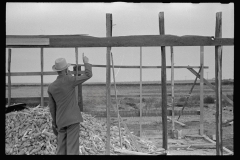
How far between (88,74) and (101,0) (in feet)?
4.38

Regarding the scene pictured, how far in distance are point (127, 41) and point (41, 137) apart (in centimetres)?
303

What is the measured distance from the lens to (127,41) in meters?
5.11

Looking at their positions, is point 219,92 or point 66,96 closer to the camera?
point 66,96

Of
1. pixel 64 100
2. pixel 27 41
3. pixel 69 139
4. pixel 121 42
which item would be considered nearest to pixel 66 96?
pixel 64 100

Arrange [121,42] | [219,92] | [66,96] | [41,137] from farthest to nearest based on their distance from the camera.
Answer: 1. [41,137]
2. [219,92]
3. [121,42]
4. [66,96]

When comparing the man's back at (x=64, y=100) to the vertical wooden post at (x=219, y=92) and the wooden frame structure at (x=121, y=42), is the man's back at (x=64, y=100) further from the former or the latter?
the vertical wooden post at (x=219, y=92)

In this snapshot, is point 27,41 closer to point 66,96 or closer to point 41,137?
point 66,96

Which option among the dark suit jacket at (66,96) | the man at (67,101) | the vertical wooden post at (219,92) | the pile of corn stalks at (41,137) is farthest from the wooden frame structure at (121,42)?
the pile of corn stalks at (41,137)

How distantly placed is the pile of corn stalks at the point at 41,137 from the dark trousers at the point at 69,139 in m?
0.99

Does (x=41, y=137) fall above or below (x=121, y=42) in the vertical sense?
below

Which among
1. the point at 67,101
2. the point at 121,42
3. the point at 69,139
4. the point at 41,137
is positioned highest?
the point at 121,42

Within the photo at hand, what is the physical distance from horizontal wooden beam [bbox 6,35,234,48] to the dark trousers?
5.09ft

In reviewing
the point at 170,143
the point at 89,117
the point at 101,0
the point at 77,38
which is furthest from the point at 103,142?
the point at 101,0
